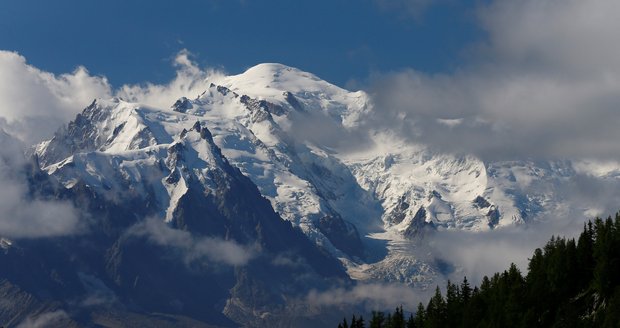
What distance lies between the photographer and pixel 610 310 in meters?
190

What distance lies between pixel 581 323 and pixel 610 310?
407 inches

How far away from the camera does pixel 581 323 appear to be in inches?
7849
